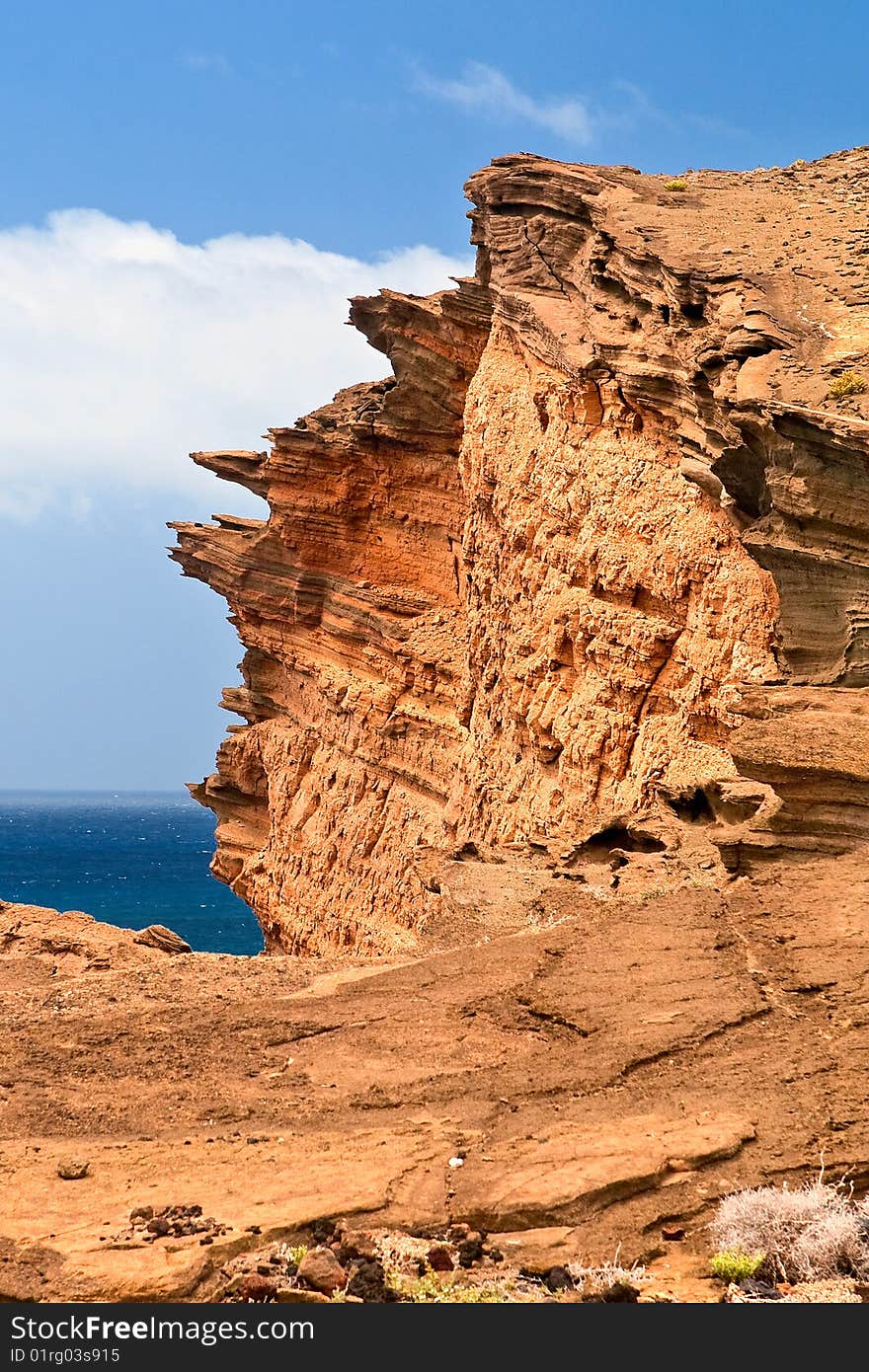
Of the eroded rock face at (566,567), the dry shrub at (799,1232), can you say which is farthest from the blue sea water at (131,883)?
the dry shrub at (799,1232)

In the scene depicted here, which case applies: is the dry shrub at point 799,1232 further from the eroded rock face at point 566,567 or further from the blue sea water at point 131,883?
the blue sea water at point 131,883

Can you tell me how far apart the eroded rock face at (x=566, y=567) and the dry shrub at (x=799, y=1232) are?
160 inches

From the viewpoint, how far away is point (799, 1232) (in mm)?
8430

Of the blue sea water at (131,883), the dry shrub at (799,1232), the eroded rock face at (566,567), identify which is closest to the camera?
the dry shrub at (799,1232)

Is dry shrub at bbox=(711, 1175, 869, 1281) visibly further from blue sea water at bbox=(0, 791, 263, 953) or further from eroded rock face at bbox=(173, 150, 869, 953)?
blue sea water at bbox=(0, 791, 263, 953)

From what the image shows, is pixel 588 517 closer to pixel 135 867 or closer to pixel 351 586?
pixel 351 586

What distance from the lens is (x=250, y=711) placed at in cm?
3491

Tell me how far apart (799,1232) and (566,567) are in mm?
12968

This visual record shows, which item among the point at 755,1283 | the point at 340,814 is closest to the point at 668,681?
the point at 755,1283

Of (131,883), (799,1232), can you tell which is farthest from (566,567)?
(131,883)

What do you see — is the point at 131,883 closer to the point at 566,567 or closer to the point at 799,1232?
the point at 566,567

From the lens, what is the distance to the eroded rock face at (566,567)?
13.2 metres

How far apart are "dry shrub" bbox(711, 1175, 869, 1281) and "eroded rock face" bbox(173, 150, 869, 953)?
4.07 meters

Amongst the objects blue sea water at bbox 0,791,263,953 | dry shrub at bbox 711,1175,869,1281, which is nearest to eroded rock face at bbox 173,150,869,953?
dry shrub at bbox 711,1175,869,1281
